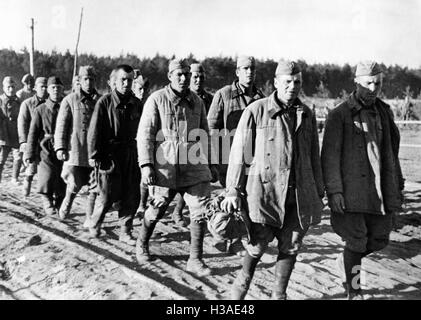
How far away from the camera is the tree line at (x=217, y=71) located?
92.3ft

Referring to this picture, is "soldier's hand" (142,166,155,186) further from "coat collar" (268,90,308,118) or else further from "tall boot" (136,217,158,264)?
"coat collar" (268,90,308,118)

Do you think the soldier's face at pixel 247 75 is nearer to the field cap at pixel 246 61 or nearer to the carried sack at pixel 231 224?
the field cap at pixel 246 61

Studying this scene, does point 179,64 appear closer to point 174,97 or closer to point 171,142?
point 174,97

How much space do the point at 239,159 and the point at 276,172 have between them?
32 cm

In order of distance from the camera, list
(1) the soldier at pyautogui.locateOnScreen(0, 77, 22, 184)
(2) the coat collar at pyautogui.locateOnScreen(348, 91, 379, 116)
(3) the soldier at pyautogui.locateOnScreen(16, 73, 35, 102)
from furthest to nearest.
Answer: (3) the soldier at pyautogui.locateOnScreen(16, 73, 35, 102)
(1) the soldier at pyautogui.locateOnScreen(0, 77, 22, 184)
(2) the coat collar at pyautogui.locateOnScreen(348, 91, 379, 116)

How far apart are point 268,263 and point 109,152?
2.28m

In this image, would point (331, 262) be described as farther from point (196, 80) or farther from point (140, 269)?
point (196, 80)

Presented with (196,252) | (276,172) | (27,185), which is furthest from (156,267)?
(27,185)

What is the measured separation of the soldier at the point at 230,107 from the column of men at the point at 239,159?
0.01m

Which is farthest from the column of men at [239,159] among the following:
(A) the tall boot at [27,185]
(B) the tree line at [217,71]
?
(B) the tree line at [217,71]

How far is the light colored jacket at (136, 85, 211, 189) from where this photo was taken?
4652 millimetres

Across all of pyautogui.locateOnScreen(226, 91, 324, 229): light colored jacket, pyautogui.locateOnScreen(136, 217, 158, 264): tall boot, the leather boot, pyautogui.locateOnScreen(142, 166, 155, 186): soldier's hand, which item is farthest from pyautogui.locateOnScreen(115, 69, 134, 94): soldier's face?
the leather boot

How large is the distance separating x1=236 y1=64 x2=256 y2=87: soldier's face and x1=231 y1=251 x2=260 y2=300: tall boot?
2.39 m

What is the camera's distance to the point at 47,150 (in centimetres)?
695
